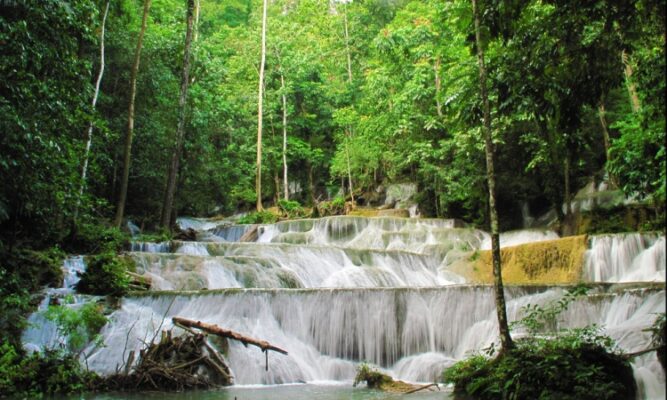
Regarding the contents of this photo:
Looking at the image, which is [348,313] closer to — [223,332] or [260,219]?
[223,332]

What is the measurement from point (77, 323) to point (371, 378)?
15.8 ft

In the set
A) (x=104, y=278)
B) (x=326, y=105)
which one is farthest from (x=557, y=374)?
(x=326, y=105)

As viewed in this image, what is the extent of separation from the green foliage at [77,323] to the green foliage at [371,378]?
4210 millimetres

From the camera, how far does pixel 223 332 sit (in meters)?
9.00

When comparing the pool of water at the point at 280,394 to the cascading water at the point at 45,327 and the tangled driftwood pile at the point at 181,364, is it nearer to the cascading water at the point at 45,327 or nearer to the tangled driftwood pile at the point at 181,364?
the tangled driftwood pile at the point at 181,364

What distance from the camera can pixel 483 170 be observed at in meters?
20.2

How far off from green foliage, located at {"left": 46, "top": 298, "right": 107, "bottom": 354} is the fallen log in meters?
1.34

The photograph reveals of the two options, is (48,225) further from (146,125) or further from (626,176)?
(626,176)

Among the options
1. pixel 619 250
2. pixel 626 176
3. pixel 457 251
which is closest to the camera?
pixel 626 176

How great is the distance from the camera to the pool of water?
7438mm

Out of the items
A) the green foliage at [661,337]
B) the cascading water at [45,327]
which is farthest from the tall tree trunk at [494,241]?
the cascading water at [45,327]

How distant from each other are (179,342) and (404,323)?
3.98m

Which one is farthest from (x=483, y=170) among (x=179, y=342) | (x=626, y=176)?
(x=179, y=342)

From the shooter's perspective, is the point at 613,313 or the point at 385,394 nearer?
the point at 385,394
